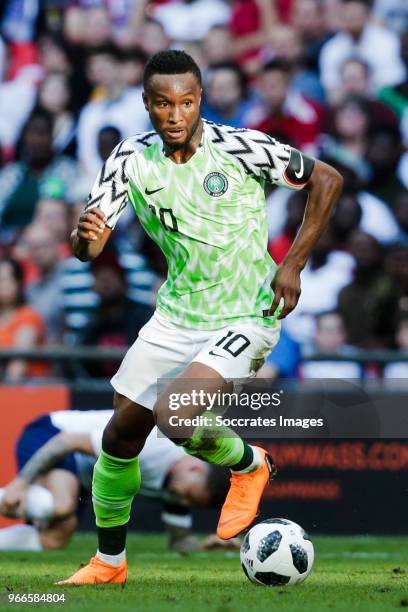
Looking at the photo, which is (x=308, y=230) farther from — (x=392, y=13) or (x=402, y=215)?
(x=392, y=13)

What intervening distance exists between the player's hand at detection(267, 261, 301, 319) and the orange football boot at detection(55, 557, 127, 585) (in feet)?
5.44

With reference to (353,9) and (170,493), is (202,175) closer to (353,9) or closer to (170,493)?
(170,493)

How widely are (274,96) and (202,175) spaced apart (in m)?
5.73

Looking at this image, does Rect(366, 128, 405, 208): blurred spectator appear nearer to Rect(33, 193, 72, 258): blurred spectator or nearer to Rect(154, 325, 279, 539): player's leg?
Rect(33, 193, 72, 258): blurred spectator

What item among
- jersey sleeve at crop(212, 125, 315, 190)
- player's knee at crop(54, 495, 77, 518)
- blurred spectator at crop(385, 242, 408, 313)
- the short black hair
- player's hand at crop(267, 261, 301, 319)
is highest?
the short black hair

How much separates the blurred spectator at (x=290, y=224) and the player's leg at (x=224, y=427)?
4.64 metres

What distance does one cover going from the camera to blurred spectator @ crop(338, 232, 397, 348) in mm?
10992

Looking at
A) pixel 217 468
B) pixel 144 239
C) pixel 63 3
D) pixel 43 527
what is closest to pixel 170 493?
pixel 217 468

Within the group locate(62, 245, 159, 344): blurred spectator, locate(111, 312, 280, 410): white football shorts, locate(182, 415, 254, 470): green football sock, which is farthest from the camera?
locate(62, 245, 159, 344): blurred spectator

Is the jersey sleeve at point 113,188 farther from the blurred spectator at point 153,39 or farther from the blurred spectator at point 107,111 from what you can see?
the blurred spectator at point 153,39

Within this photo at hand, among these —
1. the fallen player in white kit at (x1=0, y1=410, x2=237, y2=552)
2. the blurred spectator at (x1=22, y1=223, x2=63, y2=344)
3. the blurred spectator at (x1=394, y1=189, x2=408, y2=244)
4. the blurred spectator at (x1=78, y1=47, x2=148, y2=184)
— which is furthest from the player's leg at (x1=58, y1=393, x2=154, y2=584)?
the blurred spectator at (x1=78, y1=47, x2=148, y2=184)

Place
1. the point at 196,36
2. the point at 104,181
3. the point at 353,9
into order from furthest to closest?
the point at 196,36
the point at 353,9
the point at 104,181

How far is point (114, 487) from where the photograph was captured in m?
6.97

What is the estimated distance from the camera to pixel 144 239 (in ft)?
39.3
